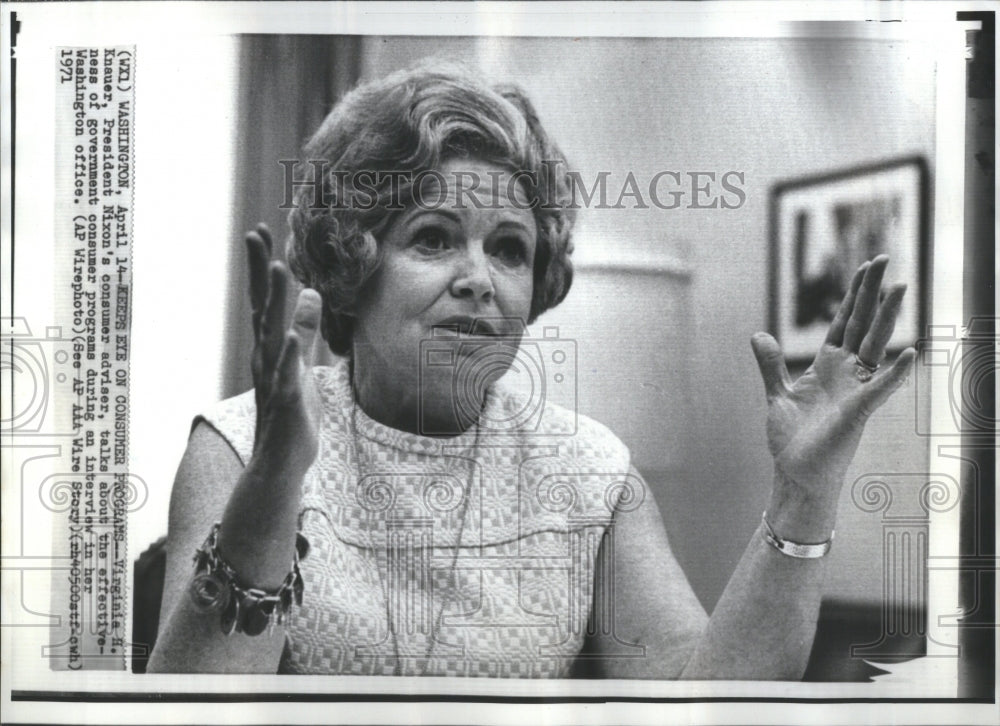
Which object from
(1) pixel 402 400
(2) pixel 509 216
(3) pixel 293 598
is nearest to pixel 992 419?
(2) pixel 509 216

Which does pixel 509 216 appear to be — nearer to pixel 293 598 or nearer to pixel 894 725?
pixel 293 598

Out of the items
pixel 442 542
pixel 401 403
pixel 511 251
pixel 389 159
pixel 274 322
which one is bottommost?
pixel 442 542

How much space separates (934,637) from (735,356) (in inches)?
25.3

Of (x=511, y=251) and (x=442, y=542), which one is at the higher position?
(x=511, y=251)

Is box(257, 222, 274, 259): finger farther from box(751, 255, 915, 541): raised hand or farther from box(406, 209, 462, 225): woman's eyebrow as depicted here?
box(751, 255, 915, 541): raised hand

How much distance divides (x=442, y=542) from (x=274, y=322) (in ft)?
1.65

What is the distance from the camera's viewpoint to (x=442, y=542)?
73.8 inches

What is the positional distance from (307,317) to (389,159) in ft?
1.07

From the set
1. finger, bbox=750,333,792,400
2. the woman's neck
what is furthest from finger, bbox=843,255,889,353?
the woman's neck

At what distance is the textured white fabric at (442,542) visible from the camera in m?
1.87

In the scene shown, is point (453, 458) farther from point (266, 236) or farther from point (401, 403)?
point (266, 236)

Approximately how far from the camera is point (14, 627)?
193 cm

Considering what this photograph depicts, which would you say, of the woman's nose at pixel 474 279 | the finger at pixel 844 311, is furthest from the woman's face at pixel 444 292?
the finger at pixel 844 311

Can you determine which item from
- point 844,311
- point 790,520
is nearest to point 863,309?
point 844,311
